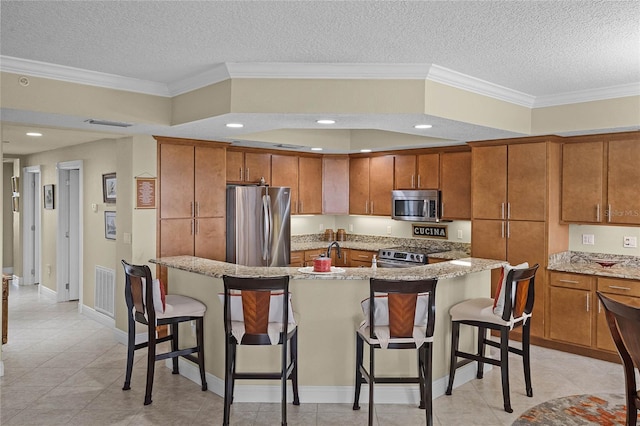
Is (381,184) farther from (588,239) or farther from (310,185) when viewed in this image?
(588,239)

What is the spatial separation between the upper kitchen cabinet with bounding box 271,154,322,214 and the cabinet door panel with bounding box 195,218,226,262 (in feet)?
4.21

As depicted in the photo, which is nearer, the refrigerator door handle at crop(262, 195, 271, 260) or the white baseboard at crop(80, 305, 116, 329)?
the white baseboard at crop(80, 305, 116, 329)

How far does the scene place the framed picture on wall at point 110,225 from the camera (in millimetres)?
5598

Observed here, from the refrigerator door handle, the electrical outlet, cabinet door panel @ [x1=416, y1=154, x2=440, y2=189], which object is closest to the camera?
the electrical outlet

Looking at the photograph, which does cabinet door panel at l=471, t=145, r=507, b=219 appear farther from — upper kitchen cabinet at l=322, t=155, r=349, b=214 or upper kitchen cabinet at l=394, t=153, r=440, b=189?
upper kitchen cabinet at l=322, t=155, r=349, b=214

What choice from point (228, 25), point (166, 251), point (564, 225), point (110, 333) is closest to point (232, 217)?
point (166, 251)

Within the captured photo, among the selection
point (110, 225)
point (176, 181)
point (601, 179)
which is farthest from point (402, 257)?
point (110, 225)

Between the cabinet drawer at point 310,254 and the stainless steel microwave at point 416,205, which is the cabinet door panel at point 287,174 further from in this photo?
the stainless steel microwave at point 416,205

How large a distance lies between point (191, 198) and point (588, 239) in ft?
14.5

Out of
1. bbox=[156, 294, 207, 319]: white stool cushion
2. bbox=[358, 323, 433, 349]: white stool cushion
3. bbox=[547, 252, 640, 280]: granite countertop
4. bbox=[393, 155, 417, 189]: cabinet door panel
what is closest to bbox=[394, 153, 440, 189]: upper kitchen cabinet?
bbox=[393, 155, 417, 189]: cabinet door panel

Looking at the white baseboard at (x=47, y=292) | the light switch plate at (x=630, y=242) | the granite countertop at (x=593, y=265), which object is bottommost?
the white baseboard at (x=47, y=292)

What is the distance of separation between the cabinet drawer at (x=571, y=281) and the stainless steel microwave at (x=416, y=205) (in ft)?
5.46

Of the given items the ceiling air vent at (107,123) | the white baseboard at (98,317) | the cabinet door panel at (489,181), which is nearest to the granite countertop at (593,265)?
the cabinet door panel at (489,181)

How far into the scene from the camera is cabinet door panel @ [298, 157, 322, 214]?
7.00 meters
